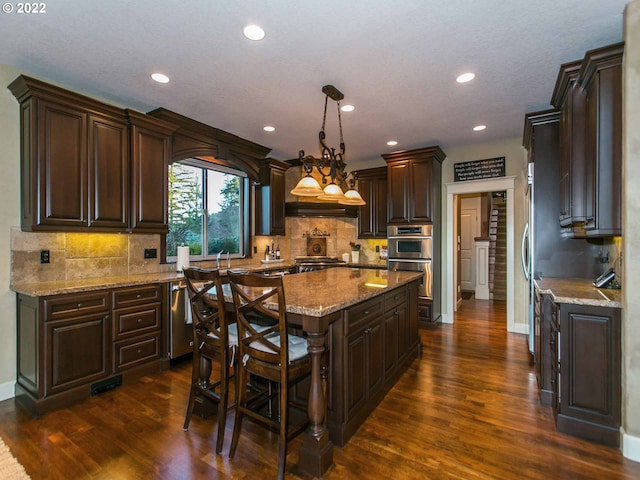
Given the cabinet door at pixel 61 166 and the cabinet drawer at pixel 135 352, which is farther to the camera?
the cabinet drawer at pixel 135 352

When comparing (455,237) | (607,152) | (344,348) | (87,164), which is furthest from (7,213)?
(455,237)

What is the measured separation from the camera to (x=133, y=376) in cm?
309

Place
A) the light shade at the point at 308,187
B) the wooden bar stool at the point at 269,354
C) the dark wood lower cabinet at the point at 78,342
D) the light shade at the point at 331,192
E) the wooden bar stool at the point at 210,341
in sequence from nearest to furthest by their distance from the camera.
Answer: the wooden bar stool at the point at 269,354, the wooden bar stool at the point at 210,341, the dark wood lower cabinet at the point at 78,342, the light shade at the point at 308,187, the light shade at the point at 331,192

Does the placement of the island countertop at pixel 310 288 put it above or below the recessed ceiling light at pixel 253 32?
below

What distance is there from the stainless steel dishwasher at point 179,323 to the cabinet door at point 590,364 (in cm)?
333

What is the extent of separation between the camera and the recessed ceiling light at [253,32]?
7.34ft

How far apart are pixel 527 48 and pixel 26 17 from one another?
3541mm

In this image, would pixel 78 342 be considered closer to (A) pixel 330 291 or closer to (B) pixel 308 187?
(A) pixel 330 291

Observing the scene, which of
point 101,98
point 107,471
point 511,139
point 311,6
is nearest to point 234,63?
point 311,6

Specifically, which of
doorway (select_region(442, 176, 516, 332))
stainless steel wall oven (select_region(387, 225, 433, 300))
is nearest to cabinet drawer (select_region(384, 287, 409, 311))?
stainless steel wall oven (select_region(387, 225, 433, 300))

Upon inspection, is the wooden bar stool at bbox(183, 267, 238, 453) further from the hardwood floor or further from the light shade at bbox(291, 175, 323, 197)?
→ the light shade at bbox(291, 175, 323, 197)

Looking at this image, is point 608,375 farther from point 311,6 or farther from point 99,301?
point 99,301

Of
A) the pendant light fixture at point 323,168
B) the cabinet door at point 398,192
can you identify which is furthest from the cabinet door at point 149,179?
the cabinet door at point 398,192

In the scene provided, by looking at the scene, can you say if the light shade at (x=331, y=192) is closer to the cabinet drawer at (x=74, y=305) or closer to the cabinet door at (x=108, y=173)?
the cabinet door at (x=108, y=173)
